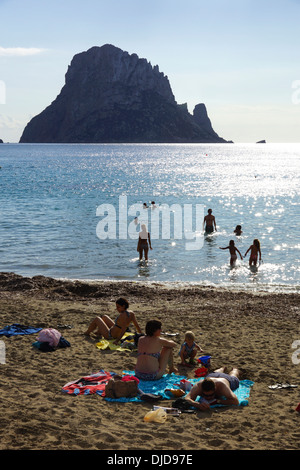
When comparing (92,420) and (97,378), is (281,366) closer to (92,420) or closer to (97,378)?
(97,378)

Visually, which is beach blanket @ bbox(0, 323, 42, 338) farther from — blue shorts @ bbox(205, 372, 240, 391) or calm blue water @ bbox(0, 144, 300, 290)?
calm blue water @ bbox(0, 144, 300, 290)

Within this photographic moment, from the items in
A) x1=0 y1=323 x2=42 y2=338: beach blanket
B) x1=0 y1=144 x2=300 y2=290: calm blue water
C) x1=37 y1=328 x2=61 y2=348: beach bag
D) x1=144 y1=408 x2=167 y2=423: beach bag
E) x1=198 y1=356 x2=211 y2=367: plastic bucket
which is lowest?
x1=144 y1=408 x2=167 y2=423: beach bag

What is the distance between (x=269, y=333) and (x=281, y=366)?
2.40 meters

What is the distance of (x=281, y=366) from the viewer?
9086 millimetres

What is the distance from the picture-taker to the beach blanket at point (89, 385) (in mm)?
7699

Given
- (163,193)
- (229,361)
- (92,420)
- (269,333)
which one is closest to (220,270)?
(269,333)

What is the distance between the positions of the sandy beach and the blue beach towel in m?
0.12

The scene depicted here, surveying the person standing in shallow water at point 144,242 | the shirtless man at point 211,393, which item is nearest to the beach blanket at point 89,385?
the shirtless man at point 211,393

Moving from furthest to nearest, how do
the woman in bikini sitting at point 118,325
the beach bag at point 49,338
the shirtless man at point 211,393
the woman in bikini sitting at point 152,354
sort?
the woman in bikini sitting at point 118,325 → the beach bag at point 49,338 → the woman in bikini sitting at point 152,354 → the shirtless man at point 211,393

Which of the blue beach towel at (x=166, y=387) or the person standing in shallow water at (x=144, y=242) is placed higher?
the person standing in shallow water at (x=144, y=242)

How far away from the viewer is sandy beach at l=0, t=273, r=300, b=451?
6.13 meters

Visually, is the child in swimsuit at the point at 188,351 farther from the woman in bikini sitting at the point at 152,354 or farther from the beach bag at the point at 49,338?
the beach bag at the point at 49,338

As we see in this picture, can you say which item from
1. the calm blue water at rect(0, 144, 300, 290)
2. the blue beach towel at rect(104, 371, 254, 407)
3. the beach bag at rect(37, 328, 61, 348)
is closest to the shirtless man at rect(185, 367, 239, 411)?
the blue beach towel at rect(104, 371, 254, 407)

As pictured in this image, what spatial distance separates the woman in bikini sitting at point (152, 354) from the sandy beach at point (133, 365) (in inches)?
23.1
